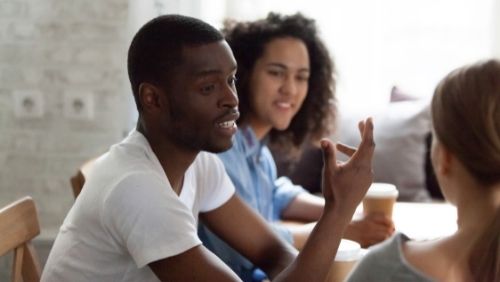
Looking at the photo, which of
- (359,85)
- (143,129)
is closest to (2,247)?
(143,129)

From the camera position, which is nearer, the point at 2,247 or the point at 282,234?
the point at 2,247

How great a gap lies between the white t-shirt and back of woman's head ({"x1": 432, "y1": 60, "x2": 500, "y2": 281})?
46cm

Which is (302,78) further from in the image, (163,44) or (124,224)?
(124,224)

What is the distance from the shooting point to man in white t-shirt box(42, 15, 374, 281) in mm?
1162

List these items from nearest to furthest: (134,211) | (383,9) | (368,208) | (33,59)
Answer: (134,211) < (368,208) < (33,59) < (383,9)

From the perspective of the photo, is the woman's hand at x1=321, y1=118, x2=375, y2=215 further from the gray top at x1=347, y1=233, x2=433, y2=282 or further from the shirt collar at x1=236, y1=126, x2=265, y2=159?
the shirt collar at x1=236, y1=126, x2=265, y2=159

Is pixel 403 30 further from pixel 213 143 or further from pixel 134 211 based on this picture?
pixel 134 211

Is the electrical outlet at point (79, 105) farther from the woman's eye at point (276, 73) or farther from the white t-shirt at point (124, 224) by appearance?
the white t-shirt at point (124, 224)

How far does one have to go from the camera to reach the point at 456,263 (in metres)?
0.94

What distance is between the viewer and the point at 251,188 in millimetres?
1843

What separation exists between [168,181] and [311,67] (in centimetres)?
100

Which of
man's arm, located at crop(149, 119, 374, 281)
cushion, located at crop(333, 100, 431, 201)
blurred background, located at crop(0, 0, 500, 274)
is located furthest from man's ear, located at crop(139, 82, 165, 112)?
cushion, located at crop(333, 100, 431, 201)

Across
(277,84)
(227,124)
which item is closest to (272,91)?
(277,84)

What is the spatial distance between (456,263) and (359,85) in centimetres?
219
